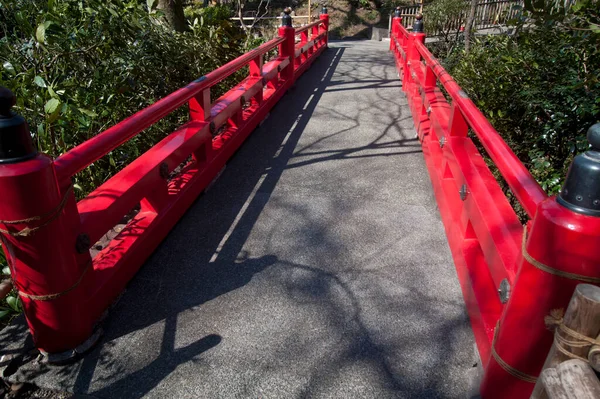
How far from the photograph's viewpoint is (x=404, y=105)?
272 inches

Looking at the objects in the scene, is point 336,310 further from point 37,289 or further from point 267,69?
point 267,69

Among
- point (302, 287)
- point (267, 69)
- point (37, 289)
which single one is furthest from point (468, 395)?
point (267, 69)

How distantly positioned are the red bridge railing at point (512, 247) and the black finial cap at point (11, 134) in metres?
1.88

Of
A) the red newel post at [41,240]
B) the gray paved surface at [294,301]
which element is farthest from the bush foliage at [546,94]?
the red newel post at [41,240]

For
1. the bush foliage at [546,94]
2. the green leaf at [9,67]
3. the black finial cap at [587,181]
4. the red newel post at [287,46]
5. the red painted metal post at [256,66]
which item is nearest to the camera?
the black finial cap at [587,181]

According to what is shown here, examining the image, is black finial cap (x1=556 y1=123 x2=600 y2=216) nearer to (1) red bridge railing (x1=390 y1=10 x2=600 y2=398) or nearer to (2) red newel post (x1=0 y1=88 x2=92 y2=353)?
Answer: (1) red bridge railing (x1=390 y1=10 x2=600 y2=398)

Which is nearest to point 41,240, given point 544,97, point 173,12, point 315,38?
point 544,97

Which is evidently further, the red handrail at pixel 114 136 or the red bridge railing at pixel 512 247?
the red handrail at pixel 114 136

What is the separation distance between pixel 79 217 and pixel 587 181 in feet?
6.84

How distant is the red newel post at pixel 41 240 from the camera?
70.7 inches

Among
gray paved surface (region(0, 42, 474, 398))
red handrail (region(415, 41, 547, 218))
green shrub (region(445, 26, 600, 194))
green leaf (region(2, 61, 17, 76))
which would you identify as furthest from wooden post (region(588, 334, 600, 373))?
green leaf (region(2, 61, 17, 76))

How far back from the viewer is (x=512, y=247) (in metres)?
2.07

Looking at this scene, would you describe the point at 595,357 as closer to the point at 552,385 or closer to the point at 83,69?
the point at 552,385

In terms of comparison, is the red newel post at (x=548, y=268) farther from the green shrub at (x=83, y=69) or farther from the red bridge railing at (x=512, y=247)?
the green shrub at (x=83, y=69)
